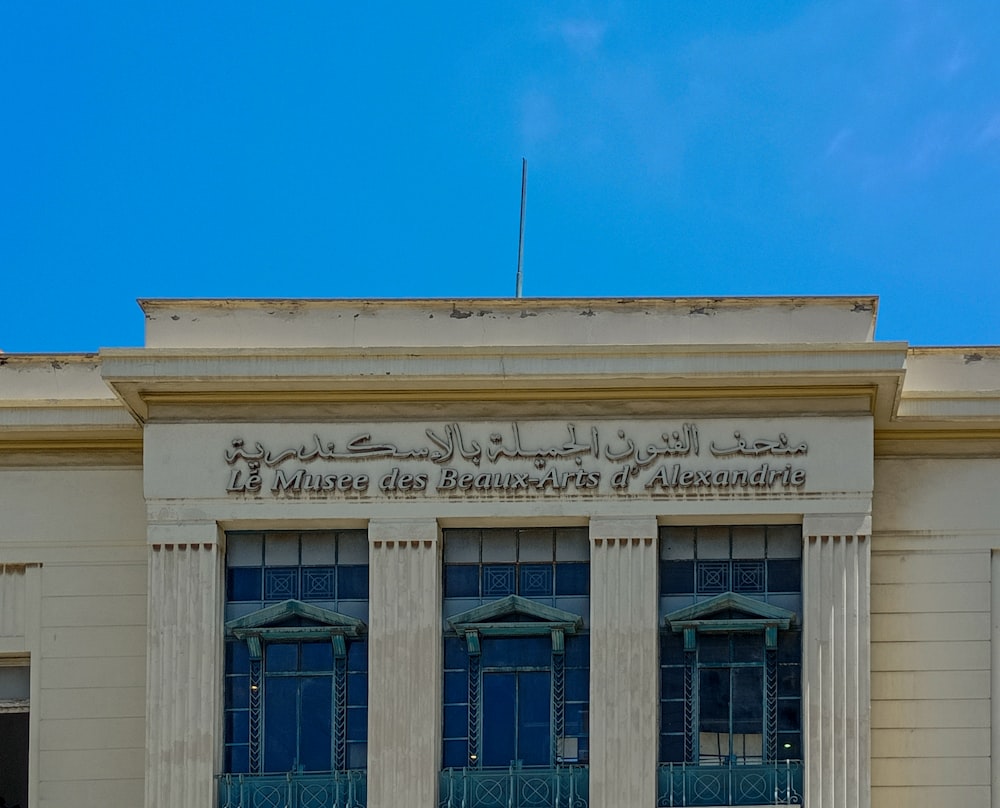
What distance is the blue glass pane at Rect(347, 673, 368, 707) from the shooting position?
20.8 meters

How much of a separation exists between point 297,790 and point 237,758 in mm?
829

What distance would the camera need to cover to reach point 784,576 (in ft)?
68.7

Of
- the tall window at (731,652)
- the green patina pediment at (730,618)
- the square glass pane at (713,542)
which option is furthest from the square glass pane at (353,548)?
the square glass pane at (713,542)

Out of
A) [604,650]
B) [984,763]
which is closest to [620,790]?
[604,650]

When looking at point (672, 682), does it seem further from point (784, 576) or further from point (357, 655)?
point (357, 655)

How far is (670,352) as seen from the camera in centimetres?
2048

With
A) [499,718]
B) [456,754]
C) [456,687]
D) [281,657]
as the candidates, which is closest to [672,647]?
[499,718]

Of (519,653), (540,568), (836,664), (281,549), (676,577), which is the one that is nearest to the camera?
(836,664)

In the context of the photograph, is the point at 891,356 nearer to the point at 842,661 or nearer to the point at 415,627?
the point at 842,661

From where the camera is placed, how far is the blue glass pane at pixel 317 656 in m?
20.9

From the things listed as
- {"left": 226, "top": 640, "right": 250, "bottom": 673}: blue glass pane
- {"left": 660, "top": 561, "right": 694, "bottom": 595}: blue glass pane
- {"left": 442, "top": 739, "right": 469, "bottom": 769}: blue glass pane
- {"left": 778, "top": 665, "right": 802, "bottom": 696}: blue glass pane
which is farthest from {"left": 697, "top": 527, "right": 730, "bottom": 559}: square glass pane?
{"left": 226, "top": 640, "right": 250, "bottom": 673}: blue glass pane

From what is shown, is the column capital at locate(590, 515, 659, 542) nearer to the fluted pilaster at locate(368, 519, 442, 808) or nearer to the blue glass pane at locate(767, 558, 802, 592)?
the blue glass pane at locate(767, 558, 802, 592)

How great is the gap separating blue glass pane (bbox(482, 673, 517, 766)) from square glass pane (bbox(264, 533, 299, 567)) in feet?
8.93

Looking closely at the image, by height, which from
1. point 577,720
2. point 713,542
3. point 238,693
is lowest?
point 577,720
